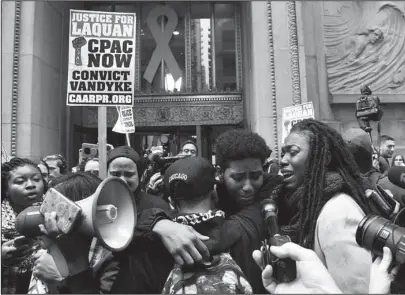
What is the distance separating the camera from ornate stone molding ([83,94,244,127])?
11375 millimetres

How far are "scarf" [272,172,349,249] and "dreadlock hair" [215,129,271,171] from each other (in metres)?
0.25

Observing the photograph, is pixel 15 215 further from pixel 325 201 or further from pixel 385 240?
pixel 385 240

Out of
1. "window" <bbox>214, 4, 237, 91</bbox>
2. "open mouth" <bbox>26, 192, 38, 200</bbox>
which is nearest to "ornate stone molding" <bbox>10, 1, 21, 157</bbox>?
"window" <bbox>214, 4, 237, 91</bbox>

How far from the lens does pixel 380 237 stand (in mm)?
1485

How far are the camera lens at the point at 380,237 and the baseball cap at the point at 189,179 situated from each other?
2.40 ft

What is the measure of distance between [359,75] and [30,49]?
7.43 metres

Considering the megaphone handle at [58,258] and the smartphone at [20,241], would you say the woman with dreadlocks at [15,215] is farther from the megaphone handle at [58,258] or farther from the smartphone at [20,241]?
the megaphone handle at [58,258]

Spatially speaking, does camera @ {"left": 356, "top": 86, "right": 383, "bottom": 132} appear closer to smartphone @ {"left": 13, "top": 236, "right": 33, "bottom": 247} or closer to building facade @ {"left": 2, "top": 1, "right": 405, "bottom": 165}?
building facade @ {"left": 2, "top": 1, "right": 405, "bottom": 165}

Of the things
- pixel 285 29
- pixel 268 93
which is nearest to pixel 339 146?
pixel 268 93

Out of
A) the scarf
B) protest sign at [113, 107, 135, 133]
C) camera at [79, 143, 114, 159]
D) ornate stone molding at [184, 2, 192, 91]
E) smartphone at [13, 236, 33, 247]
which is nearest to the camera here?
the scarf

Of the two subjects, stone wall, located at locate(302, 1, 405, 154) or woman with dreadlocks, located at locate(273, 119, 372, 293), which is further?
stone wall, located at locate(302, 1, 405, 154)

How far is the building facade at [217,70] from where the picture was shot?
8.76 meters

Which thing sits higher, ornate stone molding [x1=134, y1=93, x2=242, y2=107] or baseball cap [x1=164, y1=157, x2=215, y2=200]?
ornate stone molding [x1=134, y1=93, x2=242, y2=107]

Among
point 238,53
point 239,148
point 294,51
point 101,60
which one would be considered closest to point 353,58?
point 294,51
